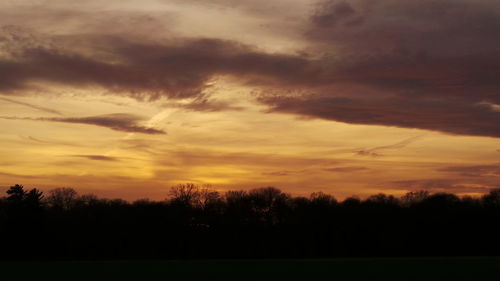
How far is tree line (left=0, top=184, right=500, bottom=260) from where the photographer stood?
4087 inches

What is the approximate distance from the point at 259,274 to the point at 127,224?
6754cm

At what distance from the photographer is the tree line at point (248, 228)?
104 m

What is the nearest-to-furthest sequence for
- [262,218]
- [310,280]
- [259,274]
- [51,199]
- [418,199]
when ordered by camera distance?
[310,280] < [259,274] < [262,218] < [418,199] < [51,199]

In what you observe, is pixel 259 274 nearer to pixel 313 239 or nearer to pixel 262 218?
pixel 313 239

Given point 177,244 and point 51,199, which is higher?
point 51,199

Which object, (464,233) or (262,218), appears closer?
(464,233)

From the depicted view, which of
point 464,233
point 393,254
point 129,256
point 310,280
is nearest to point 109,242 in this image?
point 129,256

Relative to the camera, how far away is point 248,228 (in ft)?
398

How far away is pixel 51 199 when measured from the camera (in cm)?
14500

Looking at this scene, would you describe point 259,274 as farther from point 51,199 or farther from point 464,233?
point 51,199

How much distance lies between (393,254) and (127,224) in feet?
160

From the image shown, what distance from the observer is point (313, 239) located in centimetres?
11681

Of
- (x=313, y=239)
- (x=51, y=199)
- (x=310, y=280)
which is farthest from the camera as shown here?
(x=51, y=199)

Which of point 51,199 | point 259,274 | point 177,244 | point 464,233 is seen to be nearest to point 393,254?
point 464,233
